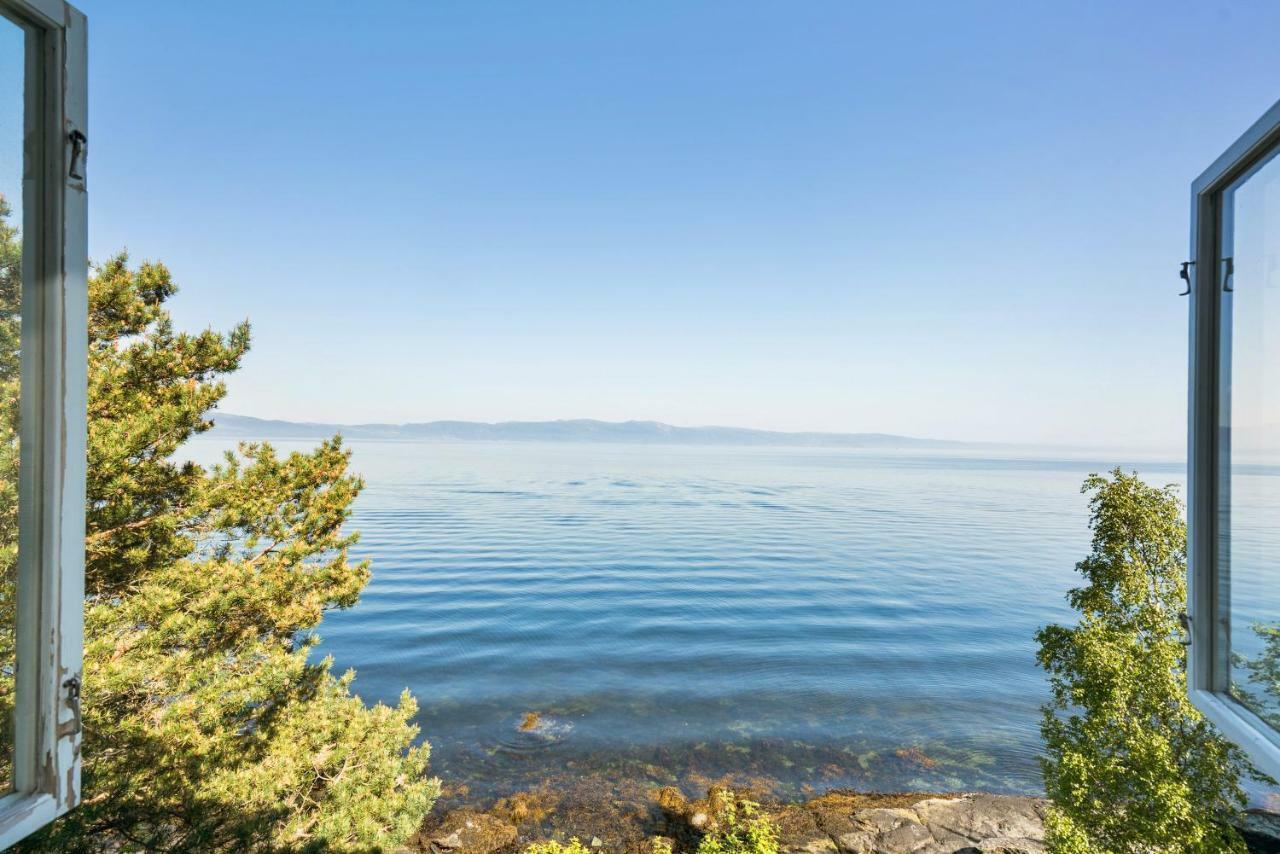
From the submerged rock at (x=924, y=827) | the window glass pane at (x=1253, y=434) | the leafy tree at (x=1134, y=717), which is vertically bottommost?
the submerged rock at (x=924, y=827)

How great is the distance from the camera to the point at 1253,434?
164cm

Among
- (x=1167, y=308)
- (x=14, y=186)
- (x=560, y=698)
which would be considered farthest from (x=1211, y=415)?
(x=1167, y=308)

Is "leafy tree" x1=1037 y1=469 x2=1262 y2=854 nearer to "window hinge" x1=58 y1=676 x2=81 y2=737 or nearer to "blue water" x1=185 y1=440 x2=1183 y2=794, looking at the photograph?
"blue water" x1=185 y1=440 x2=1183 y2=794

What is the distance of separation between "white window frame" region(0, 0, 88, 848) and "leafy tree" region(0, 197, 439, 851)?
329 centimetres

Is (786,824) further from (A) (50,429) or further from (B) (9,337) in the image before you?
(B) (9,337)

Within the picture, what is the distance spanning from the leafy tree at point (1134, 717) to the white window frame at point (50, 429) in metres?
5.29

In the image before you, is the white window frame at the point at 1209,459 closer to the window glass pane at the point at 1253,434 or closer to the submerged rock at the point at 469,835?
the window glass pane at the point at 1253,434

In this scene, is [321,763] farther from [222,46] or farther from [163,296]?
[222,46]

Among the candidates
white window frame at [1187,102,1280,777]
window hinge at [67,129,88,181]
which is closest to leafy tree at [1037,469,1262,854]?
white window frame at [1187,102,1280,777]

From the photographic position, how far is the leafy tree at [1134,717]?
395cm

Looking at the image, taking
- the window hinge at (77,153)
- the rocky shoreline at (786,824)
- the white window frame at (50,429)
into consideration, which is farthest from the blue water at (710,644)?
the window hinge at (77,153)

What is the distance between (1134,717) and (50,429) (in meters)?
5.70

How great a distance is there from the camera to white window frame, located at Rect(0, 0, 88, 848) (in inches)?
42.6

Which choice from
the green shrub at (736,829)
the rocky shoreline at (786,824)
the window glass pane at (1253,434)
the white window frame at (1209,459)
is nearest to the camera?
the window glass pane at (1253,434)
